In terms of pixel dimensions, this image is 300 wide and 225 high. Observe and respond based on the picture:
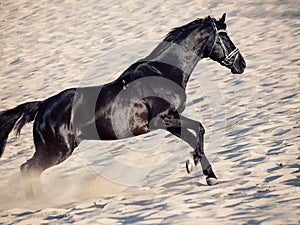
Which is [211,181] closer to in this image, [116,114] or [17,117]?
[116,114]

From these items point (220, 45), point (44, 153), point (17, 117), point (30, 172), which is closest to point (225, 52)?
point (220, 45)

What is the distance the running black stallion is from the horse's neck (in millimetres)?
12

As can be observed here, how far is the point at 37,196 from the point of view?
20.9ft

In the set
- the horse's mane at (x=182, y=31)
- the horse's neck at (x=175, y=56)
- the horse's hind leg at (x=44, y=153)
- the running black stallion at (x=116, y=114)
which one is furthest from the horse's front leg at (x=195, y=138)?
the horse's hind leg at (x=44, y=153)

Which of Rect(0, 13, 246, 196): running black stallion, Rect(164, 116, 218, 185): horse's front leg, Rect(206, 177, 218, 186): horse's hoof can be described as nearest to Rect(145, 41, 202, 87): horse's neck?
Rect(0, 13, 246, 196): running black stallion

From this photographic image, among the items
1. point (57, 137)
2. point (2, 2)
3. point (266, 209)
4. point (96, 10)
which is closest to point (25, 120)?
point (57, 137)

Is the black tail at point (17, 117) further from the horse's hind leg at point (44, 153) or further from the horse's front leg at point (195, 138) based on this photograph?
the horse's front leg at point (195, 138)

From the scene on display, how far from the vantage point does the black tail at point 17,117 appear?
6.29 metres

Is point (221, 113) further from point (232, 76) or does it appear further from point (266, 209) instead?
point (266, 209)

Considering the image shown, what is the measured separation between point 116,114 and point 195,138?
0.95 metres

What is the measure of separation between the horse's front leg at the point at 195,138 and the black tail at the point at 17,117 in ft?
5.19

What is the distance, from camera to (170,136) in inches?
321

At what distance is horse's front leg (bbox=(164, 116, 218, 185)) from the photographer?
5.97m

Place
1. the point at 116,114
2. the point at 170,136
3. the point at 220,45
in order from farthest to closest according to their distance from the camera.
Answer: the point at 170,136 < the point at 220,45 < the point at 116,114
